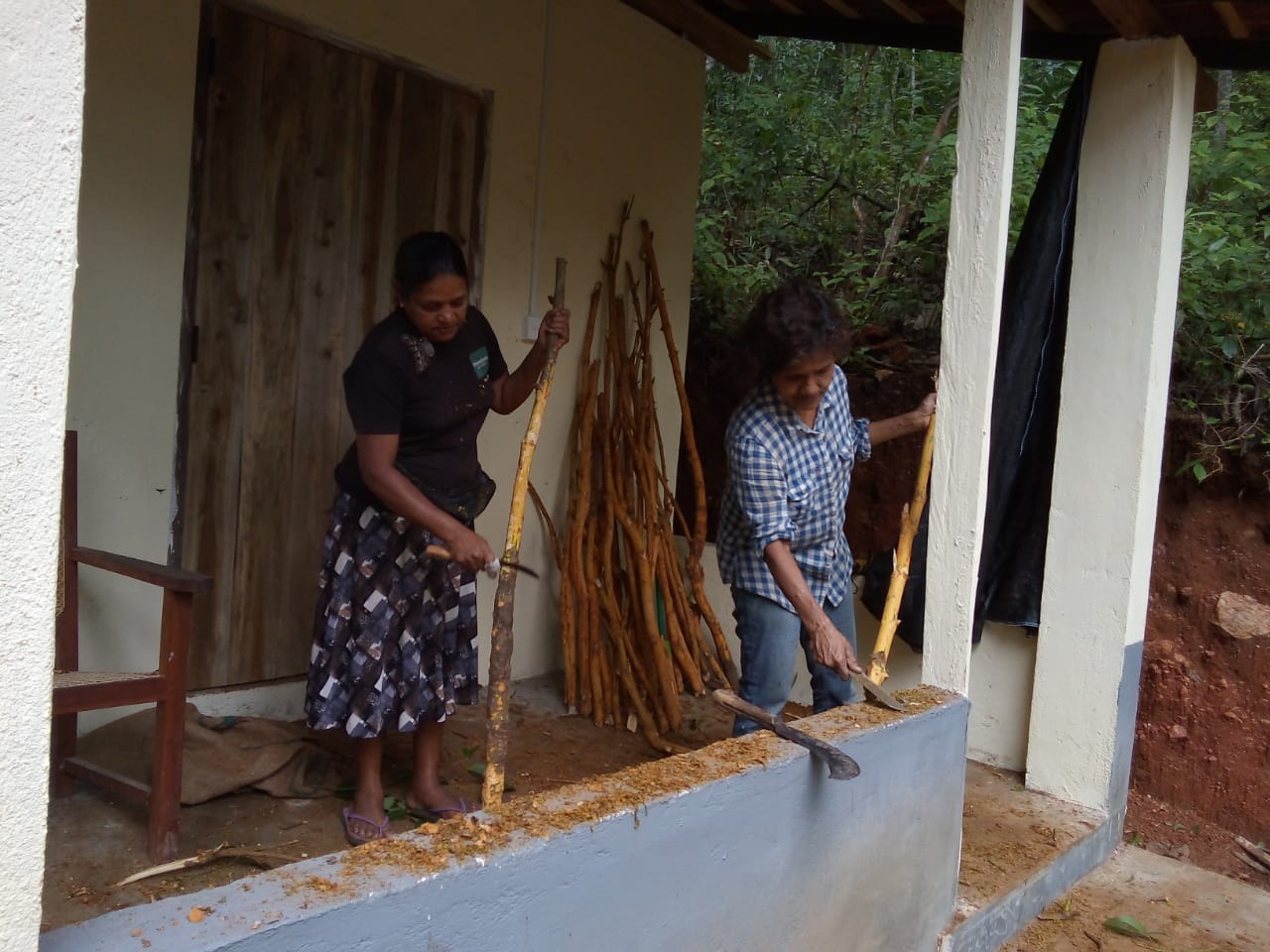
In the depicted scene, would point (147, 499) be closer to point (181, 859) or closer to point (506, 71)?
point (181, 859)

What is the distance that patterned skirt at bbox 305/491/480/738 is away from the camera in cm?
308

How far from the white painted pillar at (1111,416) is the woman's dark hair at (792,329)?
1404 millimetres

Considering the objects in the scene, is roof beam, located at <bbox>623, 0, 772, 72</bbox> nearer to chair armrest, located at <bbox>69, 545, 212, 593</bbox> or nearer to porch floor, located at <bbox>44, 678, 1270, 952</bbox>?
porch floor, located at <bbox>44, 678, 1270, 952</bbox>

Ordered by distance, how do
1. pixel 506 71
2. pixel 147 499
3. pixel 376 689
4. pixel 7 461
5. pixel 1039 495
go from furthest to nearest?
pixel 506 71 → pixel 1039 495 → pixel 147 499 → pixel 376 689 → pixel 7 461

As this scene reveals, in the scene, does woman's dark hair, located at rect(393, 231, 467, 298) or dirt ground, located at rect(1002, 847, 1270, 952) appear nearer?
woman's dark hair, located at rect(393, 231, 467, 298)

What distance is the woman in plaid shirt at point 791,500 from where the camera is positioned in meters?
2.82

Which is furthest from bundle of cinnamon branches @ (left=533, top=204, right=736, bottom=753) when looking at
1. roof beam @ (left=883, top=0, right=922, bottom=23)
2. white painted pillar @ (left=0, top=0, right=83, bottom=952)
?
white painted pillar @ (left=0, top=0, right=83, bottom=952)

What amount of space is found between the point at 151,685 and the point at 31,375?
71.3 inches

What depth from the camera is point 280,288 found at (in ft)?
12.3

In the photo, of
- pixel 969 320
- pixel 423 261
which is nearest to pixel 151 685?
pixel 423 261

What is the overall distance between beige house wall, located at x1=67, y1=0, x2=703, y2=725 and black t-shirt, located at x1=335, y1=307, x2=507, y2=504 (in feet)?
2.50

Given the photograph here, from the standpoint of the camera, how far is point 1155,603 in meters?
4.77

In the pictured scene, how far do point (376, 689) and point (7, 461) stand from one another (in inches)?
79.5

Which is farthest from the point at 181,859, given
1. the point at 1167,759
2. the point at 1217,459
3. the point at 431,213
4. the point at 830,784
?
the point at 1217,459
